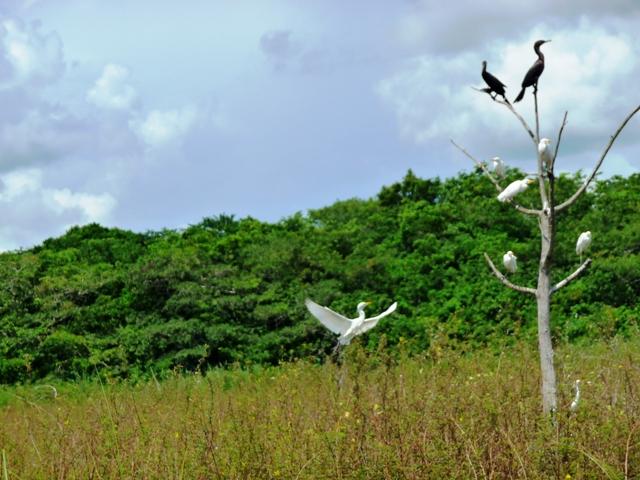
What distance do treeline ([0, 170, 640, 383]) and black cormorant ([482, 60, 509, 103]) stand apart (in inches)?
183

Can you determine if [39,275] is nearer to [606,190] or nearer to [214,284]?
[214,284]

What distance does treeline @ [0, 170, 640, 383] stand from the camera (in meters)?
11.5

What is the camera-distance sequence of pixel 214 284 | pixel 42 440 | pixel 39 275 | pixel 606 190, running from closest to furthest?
1. pixel 42 440
2. pixel 214 284
3. pixel 39 275
4. pixel 606 190

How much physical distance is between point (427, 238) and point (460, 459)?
9.14m

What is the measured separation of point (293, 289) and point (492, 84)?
6.98 meters

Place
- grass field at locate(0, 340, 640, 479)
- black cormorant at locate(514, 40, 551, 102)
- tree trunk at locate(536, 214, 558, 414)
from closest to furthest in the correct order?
1. grass field at locate(0, 340, 640, 479)
2. tree trunk at locate(536, 214, 558, 414)
3. black cormorant at locate(514, 40, 551, 102)

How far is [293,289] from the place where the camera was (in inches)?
489

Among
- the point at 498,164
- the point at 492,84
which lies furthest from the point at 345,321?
the point at 492,84

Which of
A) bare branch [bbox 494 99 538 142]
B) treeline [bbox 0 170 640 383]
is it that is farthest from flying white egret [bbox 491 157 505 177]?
treeline [bbox 0 170 640 383]

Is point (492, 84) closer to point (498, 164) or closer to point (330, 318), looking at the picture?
point (498, 164)

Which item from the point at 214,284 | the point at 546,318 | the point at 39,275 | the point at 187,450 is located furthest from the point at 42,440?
the point at 39,275

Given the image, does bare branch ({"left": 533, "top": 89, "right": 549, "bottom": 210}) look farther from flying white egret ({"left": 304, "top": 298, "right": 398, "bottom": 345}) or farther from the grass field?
flying white egret ({"left": 304, "top": 298, "right": 398, "bottom": 345})

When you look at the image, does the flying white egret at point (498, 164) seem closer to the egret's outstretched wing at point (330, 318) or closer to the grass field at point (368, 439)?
the grass field at point (368, 439)

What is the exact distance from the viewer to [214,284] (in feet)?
40.6
